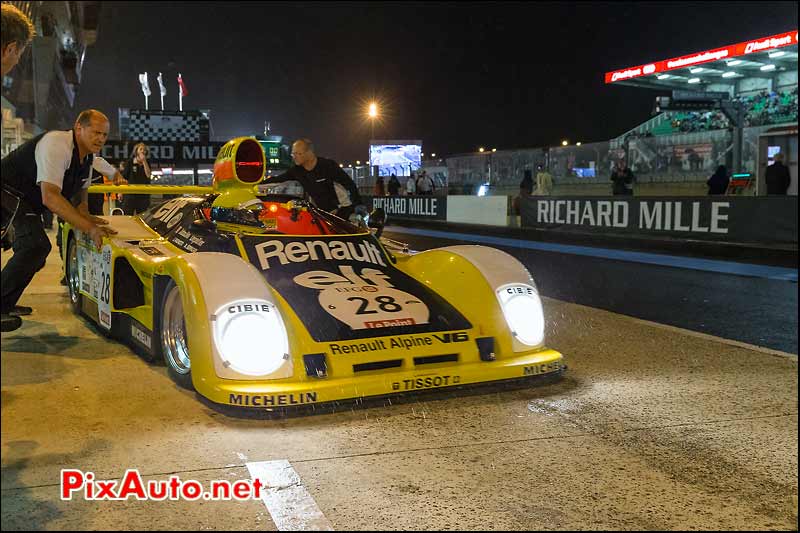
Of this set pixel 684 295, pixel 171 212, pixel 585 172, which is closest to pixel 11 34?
pixel 171 212

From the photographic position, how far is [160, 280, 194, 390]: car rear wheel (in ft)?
14.6

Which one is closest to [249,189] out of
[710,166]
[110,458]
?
[110,458]

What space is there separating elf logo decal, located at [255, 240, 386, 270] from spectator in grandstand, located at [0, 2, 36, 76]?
255 centimetres

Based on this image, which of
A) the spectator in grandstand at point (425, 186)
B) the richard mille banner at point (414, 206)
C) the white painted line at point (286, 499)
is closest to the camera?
the white painted line at point (286, 499)

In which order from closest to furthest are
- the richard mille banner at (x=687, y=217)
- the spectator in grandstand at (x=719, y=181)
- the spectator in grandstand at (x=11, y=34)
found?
the spectator in grandstand at (x=11, y=34)
the richard mille banner at (x=687, y=217)
the spectator in grandstand at (x=719, y=181)

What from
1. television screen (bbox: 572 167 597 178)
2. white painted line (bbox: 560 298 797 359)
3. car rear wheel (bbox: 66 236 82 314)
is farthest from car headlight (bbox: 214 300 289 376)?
television screen (bbox: 572 167 597 178)

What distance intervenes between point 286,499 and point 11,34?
180 cm

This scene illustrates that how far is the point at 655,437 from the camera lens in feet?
12.2

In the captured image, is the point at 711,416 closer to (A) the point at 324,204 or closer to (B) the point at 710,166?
(A) the point at 324,204

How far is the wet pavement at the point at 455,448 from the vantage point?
2.77 m

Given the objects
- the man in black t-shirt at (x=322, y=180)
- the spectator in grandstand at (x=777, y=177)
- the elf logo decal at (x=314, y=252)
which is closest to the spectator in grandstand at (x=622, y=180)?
the spectator in grandstand at (x=777, y=177)

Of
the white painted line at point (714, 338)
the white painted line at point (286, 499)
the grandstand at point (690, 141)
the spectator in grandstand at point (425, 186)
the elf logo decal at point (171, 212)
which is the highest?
the grandstand at point (690, 141)

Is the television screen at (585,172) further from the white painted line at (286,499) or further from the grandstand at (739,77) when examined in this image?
the white painted line at (286,499)

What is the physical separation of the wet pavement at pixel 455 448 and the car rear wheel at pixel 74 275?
1.39 m
